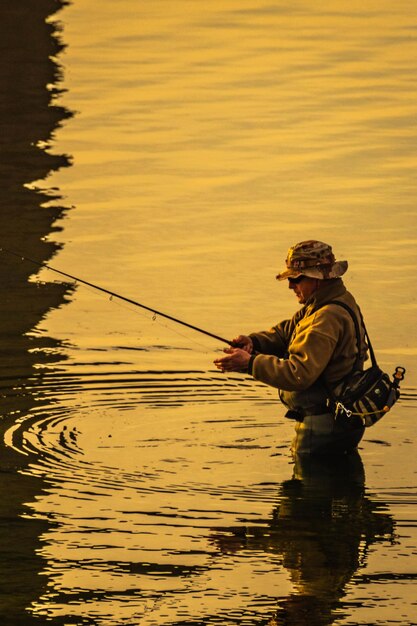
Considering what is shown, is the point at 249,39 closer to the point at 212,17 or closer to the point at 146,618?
the point at 212,17

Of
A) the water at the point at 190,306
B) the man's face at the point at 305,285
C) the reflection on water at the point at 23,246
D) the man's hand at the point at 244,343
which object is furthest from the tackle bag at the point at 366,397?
the reflection on water at the point at 23,246

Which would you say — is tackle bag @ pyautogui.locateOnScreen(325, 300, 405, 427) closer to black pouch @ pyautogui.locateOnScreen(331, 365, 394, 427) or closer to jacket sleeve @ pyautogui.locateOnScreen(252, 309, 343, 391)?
black pouch @ pyautogui.locateOnScreen(331, 365, 394, 427)

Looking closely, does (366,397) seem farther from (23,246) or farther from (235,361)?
(23,246)

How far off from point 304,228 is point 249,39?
11877mm

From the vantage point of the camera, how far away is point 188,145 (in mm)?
22609

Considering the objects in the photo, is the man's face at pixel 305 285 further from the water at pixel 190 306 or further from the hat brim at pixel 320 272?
the water at pixel 190 306

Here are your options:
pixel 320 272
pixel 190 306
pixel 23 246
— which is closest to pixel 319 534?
pixel 320 272

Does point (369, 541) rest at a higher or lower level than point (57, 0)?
lower

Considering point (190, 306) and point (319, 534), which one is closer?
point (319, 534)

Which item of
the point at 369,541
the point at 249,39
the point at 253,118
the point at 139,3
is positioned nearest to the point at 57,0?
the point at 139,3

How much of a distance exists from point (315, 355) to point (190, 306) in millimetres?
4413

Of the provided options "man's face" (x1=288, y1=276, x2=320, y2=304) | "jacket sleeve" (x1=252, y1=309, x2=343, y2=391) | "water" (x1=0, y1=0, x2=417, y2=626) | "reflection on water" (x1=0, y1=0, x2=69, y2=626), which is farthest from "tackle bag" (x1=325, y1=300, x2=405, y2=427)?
"reflection on water" (x1=0, y1=0, x2=69, y2=626)

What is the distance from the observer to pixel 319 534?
10.5 metres

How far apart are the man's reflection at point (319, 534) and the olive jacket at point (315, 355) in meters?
0.39
